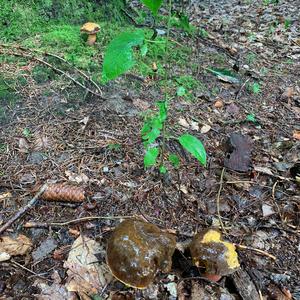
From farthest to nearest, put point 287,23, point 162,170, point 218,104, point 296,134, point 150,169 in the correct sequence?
point 287,23 < point 218,104 < point 296,134 < point 150,169 < point 162,170

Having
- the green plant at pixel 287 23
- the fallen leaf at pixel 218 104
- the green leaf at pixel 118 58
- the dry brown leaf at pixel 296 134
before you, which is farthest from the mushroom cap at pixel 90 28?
the green plant at pixel 287 23

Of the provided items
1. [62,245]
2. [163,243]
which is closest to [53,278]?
[62,245]

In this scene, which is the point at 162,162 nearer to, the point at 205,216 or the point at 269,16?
the point at 205,216

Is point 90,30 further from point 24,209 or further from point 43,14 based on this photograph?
point 24,209

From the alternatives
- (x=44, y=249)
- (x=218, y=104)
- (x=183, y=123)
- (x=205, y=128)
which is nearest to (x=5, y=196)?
(x=44, y=249)

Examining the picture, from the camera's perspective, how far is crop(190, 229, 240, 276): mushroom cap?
6.63ft

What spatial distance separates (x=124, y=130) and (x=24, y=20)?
2092mm

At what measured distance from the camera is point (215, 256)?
2020 mm

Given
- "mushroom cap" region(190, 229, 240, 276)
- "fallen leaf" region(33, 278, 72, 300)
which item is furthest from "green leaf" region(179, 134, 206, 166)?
"fallen leaf" region(33, 278, 72, 300)

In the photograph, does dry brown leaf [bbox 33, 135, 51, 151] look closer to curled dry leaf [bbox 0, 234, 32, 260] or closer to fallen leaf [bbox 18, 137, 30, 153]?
→ fallen leaf [bbox 18, 137, 30, 153]

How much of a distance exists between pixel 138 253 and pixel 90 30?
2.85 m

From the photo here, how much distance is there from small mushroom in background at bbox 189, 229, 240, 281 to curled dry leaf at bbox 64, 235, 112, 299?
0.58 meters

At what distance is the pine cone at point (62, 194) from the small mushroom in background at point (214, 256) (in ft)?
3.03

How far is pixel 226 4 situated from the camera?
7379 mm
